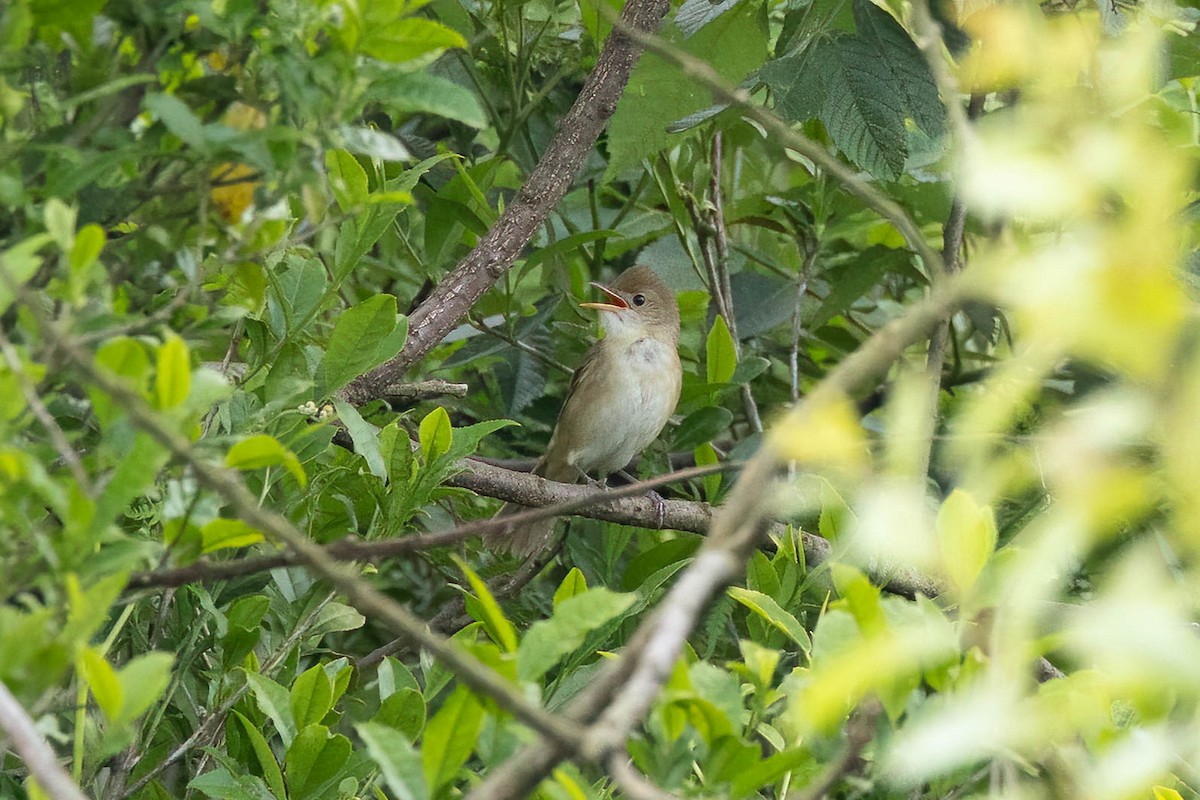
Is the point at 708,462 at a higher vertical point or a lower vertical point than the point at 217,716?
lower

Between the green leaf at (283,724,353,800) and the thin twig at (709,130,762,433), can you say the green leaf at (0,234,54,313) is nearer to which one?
the green leaf at (283,724,353,800)

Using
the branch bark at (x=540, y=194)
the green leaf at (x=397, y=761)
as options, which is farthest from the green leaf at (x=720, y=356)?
the green leaf at (x=397, y=761)

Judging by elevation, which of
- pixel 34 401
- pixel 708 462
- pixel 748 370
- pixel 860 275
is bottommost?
pixel 708 462

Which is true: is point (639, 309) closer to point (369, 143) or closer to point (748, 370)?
point (748, 370)

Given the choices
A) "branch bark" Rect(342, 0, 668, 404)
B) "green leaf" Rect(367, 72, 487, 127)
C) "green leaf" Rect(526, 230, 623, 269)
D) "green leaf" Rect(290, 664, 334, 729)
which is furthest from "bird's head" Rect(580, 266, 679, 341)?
"green leaf" Rect(367, 72, 487, 127)

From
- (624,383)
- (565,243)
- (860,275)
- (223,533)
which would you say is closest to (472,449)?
(223,533)

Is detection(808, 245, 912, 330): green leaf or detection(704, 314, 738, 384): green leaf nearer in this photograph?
detection(704, 314, 738, 384): green leaf

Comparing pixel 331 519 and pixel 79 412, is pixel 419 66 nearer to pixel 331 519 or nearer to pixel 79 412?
pixel 79 412

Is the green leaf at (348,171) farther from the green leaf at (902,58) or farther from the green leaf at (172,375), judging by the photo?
the green leaf at (902,58)

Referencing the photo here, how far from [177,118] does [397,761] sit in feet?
1.80

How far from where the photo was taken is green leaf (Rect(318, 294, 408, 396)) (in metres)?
1.78

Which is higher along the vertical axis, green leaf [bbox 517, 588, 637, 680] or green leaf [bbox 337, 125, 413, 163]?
green leaf [bbox 337, 125, 413, 163]

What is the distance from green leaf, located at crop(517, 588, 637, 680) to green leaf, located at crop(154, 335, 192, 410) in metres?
0.35

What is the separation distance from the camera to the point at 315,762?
1.62 m
